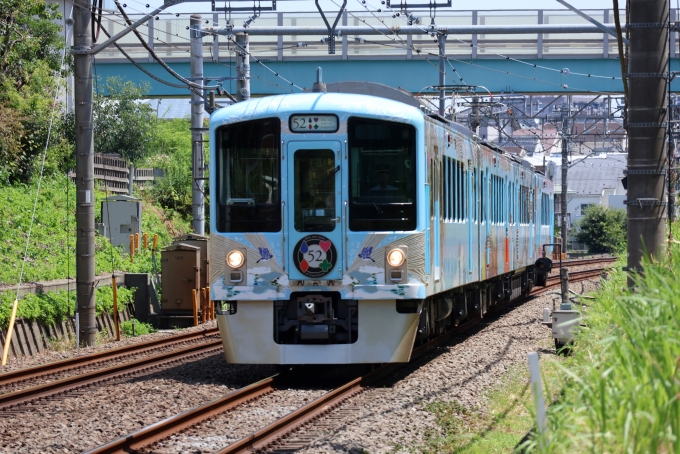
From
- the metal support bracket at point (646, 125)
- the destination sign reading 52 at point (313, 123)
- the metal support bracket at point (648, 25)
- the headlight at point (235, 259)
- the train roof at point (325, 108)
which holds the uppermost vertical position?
the metal support bracket at point (648, 25)

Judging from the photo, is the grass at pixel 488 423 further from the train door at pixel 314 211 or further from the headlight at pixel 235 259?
the headlight at pixel 235 259

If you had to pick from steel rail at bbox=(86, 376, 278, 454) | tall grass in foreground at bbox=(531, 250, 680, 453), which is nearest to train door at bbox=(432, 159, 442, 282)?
steel rail at bbox=(86, 376, 278, 454)

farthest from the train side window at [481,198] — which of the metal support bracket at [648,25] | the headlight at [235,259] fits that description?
the metal support bracket at [648,25]

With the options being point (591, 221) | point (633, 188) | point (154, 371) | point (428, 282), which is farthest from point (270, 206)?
point (591, 221)

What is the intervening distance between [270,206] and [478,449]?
4.03 m

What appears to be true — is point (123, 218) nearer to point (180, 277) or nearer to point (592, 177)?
point (180, 277)

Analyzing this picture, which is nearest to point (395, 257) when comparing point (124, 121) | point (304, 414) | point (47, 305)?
point (304, 414)

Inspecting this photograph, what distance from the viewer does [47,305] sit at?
14805mm

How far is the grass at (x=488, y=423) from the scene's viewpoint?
7.12 meters

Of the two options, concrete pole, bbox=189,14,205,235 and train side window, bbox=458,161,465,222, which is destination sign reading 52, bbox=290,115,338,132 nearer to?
train side window, bbox=458,161,465,222

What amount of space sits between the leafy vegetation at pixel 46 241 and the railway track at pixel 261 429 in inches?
285

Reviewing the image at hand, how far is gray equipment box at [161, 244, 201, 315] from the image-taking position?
1806 cm

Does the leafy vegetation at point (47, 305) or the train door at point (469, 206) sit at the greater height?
the train door at point (469, 206)

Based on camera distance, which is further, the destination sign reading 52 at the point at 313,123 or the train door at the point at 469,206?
the train door at the point at 469,206
